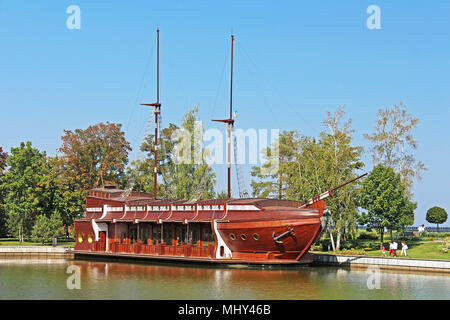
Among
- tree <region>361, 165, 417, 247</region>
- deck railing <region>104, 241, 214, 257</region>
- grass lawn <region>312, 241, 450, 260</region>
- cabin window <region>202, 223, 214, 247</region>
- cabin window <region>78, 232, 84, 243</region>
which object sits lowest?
grass lawn <region>312, 241, 450, 260</region>

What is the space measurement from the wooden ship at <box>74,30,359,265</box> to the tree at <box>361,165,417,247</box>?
785 cm

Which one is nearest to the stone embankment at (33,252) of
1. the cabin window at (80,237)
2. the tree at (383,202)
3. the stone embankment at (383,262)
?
the cabin window at (80,237)

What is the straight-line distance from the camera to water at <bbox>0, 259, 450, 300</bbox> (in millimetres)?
24219

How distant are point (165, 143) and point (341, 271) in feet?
104

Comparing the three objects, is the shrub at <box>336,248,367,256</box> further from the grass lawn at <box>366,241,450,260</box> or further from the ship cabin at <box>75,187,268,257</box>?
the ship cabin at <box>75,187,268,257</box>

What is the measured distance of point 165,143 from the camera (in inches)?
2355

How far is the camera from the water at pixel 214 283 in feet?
79.5

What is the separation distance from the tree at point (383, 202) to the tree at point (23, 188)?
3141 cm

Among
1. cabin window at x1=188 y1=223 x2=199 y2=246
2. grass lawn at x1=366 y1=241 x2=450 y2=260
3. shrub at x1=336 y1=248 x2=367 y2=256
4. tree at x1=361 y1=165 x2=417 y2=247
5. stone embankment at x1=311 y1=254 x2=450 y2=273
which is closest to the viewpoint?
stone embankment at x1=311 y1=254 x2=450 y2=273

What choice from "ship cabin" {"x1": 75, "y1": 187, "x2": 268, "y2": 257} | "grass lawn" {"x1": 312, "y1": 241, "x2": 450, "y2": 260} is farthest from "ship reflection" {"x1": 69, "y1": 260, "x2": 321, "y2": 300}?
"grass lawn" {"x1": 312, "y1": 241, "x2": 450, "y2": 260}

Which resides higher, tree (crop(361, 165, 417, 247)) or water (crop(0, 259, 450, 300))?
tree (crop(361, 165, 417, 247))

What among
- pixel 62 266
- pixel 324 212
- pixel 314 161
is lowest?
pixel 62 266
